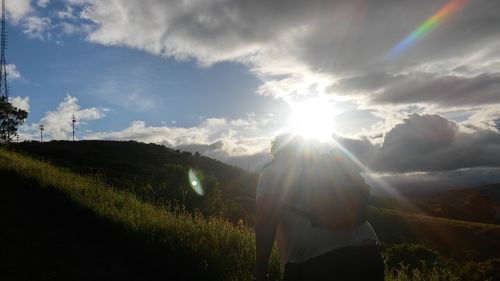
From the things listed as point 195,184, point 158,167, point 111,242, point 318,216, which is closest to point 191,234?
point 111,242

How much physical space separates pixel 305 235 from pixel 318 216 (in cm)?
18

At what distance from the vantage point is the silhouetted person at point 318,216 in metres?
3.07

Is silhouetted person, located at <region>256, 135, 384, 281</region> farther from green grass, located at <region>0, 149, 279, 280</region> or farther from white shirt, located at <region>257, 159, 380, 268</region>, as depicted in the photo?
green grass, located at <region>0, 149, 279, 280</region>

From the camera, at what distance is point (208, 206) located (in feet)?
94.2

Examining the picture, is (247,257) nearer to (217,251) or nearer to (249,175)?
(217,251)

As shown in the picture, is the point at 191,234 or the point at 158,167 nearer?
the point at 191,234

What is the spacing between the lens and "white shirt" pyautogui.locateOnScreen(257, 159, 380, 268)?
3096 millimetres

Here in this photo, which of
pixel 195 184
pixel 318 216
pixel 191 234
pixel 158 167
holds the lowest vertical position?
pixel 195 184

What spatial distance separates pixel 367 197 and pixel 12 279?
455cm

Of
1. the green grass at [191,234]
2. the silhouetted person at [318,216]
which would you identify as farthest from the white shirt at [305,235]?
the green grass at [191,234]

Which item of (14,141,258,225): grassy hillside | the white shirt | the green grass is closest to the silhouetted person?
the white shirt

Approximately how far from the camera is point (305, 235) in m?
3.14

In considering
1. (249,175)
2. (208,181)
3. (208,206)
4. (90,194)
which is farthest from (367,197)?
Answer: (249,175)

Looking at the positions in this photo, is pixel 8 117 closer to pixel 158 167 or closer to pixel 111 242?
pixel 158 167
